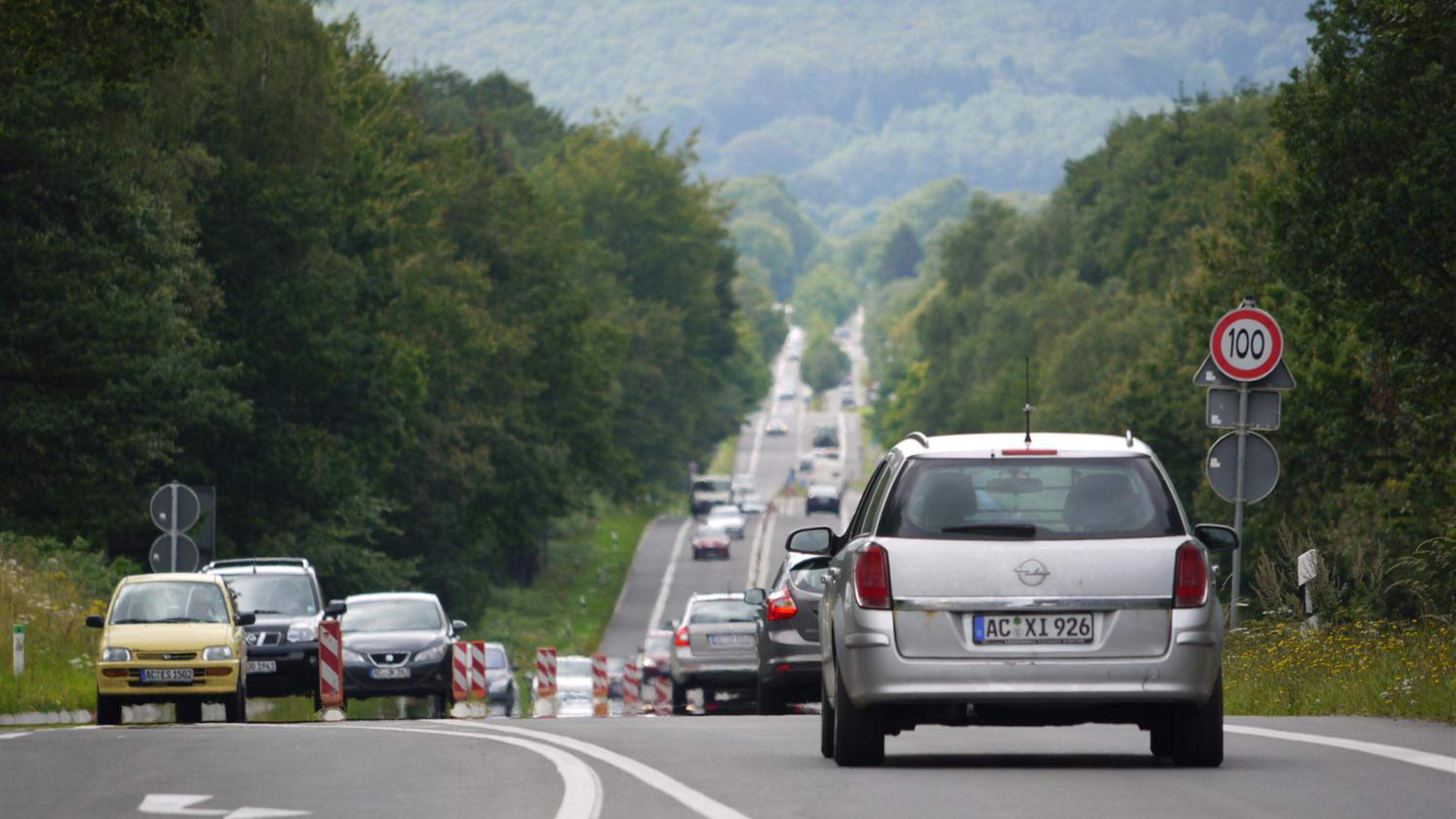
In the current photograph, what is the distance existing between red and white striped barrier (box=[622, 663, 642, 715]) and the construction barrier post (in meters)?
10.3

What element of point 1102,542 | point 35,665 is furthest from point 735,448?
point 1102,542

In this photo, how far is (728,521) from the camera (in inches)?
4370

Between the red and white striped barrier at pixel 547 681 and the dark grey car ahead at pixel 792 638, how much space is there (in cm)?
1149

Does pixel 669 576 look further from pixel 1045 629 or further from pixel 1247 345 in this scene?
pixel 1045 629

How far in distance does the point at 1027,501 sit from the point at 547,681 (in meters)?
24.2

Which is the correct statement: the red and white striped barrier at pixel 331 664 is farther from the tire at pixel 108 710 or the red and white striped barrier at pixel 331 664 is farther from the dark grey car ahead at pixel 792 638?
the dark grey car ahead at pixel 792 638

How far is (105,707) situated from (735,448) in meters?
165

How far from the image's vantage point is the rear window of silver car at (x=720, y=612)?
29328mm

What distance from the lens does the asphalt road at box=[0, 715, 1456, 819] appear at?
10070 millimetres

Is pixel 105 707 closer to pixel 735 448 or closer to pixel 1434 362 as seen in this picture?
pixel 1434 362

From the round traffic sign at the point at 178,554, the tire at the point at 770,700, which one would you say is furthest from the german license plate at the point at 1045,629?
the round traffic sign at the point at 178,554

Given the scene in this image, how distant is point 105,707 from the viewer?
24.0m

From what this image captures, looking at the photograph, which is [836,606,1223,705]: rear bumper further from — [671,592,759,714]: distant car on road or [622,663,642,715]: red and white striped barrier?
[622,663,642,715]: red and white striped barrier

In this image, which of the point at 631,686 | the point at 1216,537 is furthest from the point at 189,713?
the point at 631,686
